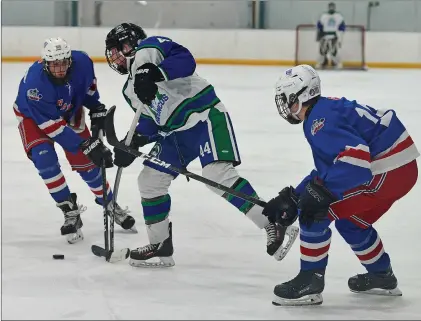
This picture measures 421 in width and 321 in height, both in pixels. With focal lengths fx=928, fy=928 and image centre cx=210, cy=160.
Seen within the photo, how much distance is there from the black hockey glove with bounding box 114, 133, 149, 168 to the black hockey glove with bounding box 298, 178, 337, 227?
91 centimetres

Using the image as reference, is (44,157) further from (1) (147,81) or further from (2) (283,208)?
(2) (283,208)

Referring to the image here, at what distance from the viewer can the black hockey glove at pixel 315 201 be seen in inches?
113

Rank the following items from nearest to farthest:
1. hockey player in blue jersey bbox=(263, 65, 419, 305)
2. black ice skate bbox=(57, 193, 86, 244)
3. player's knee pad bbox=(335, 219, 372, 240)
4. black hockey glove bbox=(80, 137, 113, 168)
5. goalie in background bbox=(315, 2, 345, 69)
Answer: hockey player in blue jersey bbox=(263, 65, 419, 305) < player's knee pad bbox=(335, 219, 372, 240) < black hockey glove bbox=(80, 137, 113, 168) < black ice skate bbox=(57, 193, 86, 244) < goalie in background bbox=(315, 2, 345, 69)

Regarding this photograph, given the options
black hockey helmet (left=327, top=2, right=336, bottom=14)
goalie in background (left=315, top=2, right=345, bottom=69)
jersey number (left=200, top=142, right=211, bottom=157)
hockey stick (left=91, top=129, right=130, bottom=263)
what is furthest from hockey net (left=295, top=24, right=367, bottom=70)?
jersey number (left=200, top=142, right=211, bottom=157)

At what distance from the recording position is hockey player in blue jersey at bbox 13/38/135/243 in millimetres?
3955

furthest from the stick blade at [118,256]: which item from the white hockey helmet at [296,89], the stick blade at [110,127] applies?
the white hockey helmet at [296,89]

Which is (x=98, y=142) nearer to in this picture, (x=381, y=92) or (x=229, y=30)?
(x=381, y=92)

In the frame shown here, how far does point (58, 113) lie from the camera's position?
13.2ft

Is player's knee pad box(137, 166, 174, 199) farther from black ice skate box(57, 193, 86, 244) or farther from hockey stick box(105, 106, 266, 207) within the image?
black ice skate box(57, 193, 86, 244)

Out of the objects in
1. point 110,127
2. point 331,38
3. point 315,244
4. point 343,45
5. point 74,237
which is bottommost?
point 343,45

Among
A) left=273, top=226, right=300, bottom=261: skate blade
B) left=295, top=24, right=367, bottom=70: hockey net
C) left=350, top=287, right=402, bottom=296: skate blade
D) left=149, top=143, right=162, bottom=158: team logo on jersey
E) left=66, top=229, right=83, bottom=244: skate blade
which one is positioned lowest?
left=295, top=24, right=367, bottom=70: hockey net

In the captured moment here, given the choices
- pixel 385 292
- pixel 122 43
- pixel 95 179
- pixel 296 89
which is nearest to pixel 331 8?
pixel 95 179

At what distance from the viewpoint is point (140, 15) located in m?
14.1

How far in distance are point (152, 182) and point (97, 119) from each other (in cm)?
66
